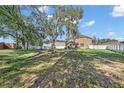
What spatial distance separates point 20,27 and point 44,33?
3.00ft

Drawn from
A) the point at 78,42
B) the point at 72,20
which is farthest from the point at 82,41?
the point at 72,20

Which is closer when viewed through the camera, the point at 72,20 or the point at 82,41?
the point at 72,20

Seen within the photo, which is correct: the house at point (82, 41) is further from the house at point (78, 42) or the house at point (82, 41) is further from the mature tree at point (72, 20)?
the mature tree at point (72, 20)

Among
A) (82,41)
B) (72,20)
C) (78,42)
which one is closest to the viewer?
(72,20)

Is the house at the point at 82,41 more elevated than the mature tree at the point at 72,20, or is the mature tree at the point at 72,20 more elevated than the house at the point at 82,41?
the mature tree at the point at 72,20

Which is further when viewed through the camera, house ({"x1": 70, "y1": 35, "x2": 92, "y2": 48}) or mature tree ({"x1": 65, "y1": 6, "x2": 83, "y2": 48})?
house ({"x1": 70, "y1": 35, "x2": 92, "y2": 48})

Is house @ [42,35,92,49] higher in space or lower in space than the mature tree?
lower

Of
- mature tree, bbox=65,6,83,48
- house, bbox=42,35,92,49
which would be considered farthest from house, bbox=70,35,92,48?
mature tree, bbox=65,6,83,48

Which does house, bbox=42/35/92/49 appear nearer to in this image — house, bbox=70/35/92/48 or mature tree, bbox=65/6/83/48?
house, bbox=70/35/92/48

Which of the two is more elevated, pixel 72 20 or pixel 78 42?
pixel 72 20

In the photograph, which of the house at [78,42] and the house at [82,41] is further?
the house at [82,41]

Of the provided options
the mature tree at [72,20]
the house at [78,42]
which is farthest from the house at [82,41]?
the mature tree at [72,20]

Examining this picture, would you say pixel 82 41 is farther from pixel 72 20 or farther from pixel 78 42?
pixel 72 20
